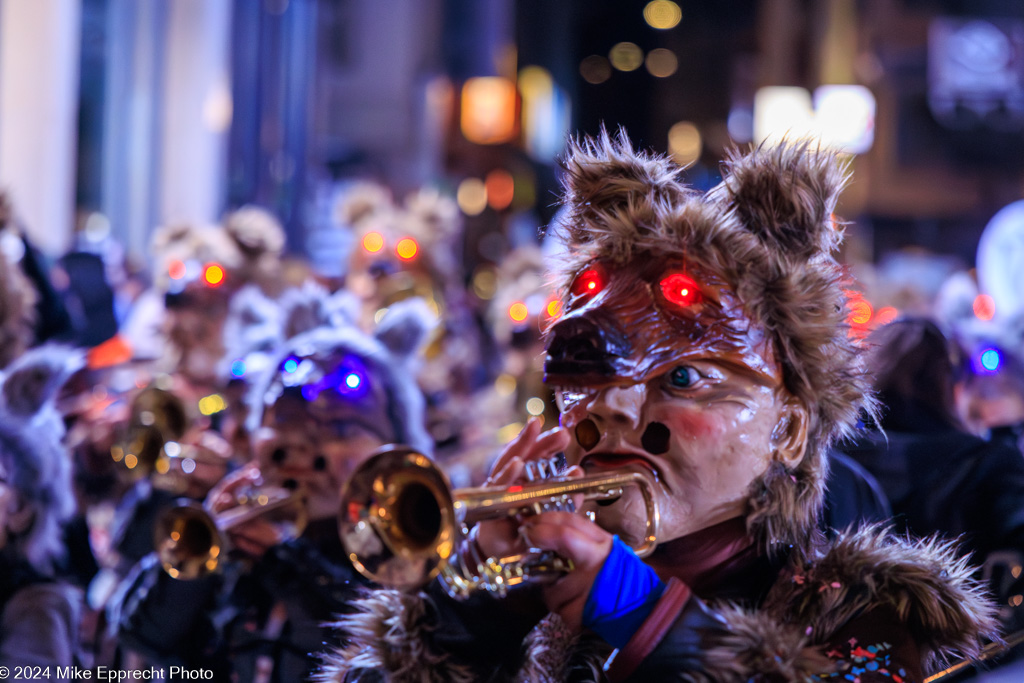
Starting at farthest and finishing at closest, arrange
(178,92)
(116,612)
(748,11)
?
(748,11), (178,92), (116,612)

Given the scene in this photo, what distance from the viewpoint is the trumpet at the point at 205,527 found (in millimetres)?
2742

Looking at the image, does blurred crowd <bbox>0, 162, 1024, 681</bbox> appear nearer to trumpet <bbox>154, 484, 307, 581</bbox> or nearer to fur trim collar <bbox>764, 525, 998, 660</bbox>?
trumpet <bbox>154, 484, 307, 581</bbox>

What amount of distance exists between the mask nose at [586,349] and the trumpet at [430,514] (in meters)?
0.19

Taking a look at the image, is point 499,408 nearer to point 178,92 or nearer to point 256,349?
point 256,349

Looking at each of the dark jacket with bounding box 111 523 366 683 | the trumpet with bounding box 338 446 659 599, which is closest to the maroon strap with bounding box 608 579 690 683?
the trumpet with bounding box 338 446 659 599

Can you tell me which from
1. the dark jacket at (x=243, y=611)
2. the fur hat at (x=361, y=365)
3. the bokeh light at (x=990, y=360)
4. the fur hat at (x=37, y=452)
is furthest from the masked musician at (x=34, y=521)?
the bokeh light at (x=990, y=360)

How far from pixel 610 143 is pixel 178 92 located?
37.2 feet

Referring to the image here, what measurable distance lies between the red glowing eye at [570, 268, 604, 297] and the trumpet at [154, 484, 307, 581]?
43.5 inches

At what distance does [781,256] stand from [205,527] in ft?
5.26

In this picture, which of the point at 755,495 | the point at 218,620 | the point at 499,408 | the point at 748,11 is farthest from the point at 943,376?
the point at 748,11

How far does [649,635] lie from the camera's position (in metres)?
1.72

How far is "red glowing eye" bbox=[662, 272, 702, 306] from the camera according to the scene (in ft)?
6.36

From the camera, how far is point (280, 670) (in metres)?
2.69

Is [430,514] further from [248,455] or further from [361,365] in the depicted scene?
[248,455]
